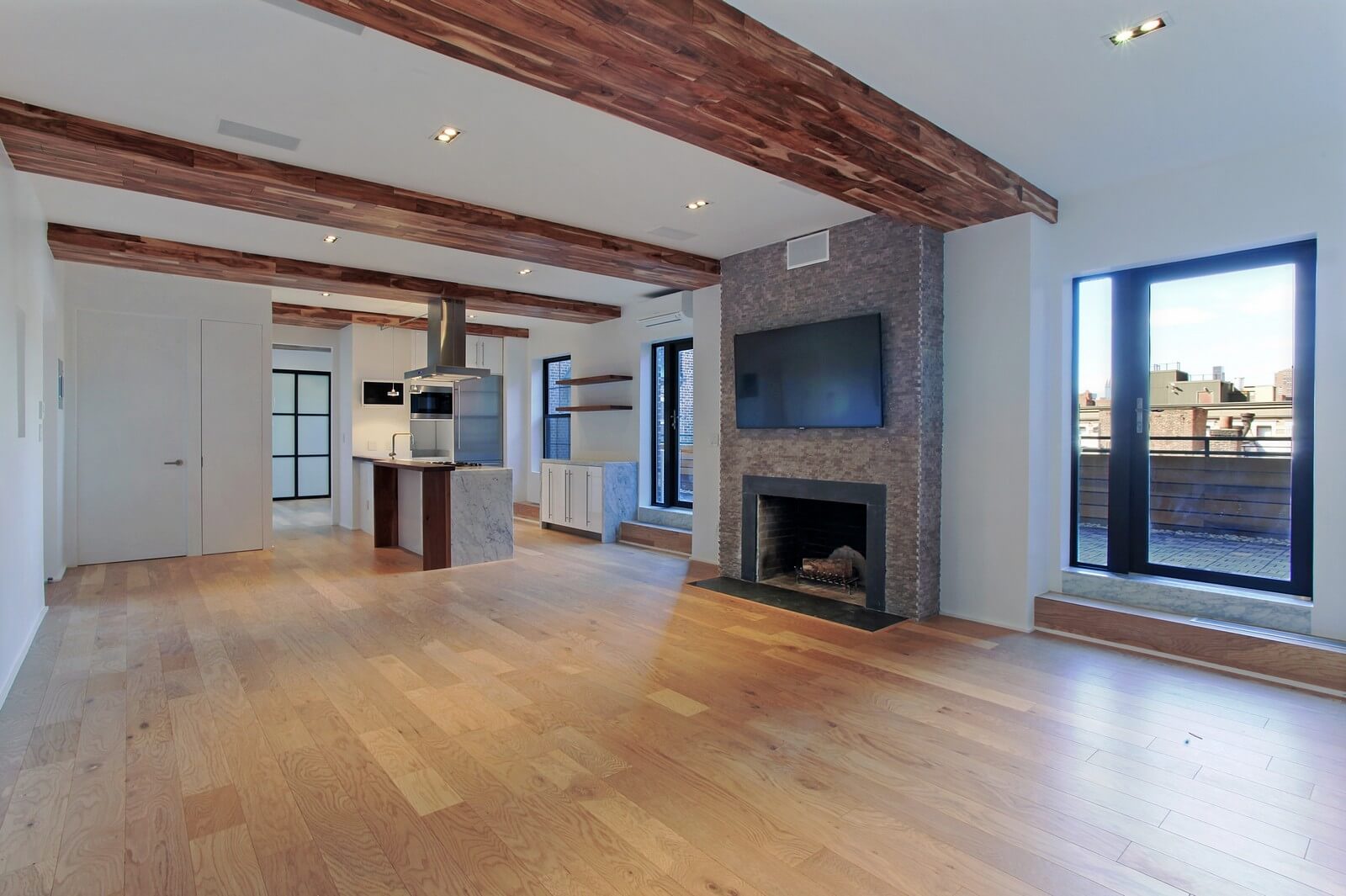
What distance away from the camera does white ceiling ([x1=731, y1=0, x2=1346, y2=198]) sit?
2.36m

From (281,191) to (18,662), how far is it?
2.75 meters

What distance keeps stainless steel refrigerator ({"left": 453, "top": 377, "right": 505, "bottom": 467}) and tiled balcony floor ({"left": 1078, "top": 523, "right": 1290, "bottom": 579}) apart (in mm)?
7644

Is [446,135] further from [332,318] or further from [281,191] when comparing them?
[332,318]

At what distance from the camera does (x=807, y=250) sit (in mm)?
4996

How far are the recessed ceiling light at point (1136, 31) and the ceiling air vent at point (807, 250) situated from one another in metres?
→ 2.40

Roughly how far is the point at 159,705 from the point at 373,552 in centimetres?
389

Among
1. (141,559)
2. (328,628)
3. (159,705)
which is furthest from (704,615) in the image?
(141,559)

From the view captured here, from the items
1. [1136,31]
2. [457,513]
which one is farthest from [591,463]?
[1136,31]

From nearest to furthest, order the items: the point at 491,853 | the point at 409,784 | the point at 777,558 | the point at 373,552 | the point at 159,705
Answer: the point at 491,853 < the point at 409,784 < the point at 159,705 < the point at 777,558 < the point at 373,552

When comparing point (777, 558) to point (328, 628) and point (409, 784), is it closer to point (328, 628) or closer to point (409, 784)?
point (328, 628)

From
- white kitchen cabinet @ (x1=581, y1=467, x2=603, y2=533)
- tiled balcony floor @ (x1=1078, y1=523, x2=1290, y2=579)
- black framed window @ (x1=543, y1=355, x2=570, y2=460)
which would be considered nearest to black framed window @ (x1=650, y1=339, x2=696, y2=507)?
white kitchen cabinet @ (x1=581, y1=467, x2=603, y2=533)

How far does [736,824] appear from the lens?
2115 mm

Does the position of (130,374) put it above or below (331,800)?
above

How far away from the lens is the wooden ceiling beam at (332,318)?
7.78 metres
